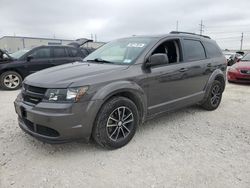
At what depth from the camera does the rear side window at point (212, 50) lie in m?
5.01

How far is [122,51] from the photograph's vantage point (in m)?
3.97

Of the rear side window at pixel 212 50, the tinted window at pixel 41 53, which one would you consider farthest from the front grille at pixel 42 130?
the tinted window at pixel 41 53

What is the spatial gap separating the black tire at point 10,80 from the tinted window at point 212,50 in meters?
6.16

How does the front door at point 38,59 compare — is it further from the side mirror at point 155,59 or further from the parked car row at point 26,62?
the side mirror at point 155,59

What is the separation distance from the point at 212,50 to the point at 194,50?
31.5 inches

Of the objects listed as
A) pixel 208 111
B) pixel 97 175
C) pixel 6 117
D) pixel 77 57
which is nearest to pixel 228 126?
pixel 208 111

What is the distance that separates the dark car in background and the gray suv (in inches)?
180

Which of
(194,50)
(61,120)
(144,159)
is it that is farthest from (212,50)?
(61,120)

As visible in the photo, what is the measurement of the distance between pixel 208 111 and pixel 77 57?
19.0 feet

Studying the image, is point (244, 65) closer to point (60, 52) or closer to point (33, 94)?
point (60, 52)

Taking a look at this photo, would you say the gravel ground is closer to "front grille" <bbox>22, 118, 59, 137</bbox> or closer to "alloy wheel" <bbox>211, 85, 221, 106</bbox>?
"front grille" <bbox>22, 118, 59, 137</bbox>

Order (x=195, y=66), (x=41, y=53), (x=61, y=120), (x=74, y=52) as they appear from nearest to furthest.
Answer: (x=61, y=120) → (x=195, y=66) → (x=41, y=53) → (x=74, y=52)

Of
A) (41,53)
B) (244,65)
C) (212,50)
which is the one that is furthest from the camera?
(244,65)

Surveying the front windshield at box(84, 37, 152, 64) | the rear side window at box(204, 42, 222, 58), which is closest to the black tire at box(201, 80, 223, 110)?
the rear side window at box(204, 42, 222, 58)
